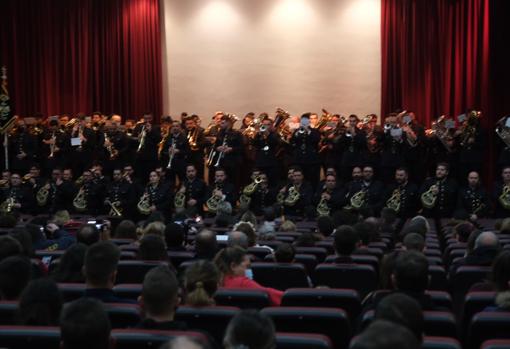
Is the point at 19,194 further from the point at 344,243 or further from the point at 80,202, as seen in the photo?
the point at 344,243

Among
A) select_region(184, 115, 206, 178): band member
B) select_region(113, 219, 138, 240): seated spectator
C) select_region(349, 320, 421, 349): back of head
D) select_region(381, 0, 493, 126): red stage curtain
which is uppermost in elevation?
select_region(381, 0, 493, 126): red stage curtain

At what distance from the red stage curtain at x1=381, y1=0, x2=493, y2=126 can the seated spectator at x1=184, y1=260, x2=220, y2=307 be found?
33.7 ft

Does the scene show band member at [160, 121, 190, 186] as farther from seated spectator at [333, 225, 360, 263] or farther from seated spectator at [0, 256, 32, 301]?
seated spectator at [0, 256, 32, 301]

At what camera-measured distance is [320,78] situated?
16125mm

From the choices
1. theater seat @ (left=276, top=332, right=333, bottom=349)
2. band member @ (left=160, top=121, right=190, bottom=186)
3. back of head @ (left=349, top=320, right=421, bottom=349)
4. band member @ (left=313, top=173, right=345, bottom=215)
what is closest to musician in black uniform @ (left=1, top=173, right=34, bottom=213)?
band member @ (left=160, top=121, right=190, bottom=186)

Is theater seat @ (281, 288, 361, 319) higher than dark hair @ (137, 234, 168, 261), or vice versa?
dark hair @ (137, 234, 168, 261)

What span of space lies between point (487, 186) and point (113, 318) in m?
11.0

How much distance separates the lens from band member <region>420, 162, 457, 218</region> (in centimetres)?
1171

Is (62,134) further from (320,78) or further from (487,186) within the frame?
(487,186)

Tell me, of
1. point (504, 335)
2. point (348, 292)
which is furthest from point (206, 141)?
point (504, 335)

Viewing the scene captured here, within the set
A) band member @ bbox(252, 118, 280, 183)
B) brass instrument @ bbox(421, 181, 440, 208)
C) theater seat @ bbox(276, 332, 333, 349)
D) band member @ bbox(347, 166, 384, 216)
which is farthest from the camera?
band member @ bbox(252, 118, 280, 183)

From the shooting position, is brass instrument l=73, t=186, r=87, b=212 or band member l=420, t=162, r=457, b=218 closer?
band member l=420, t=162, r=457, b=218

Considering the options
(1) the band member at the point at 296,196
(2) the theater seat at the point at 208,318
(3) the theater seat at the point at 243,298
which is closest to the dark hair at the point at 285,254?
(3) the theater seat at the point at 243,298

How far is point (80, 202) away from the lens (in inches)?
502
